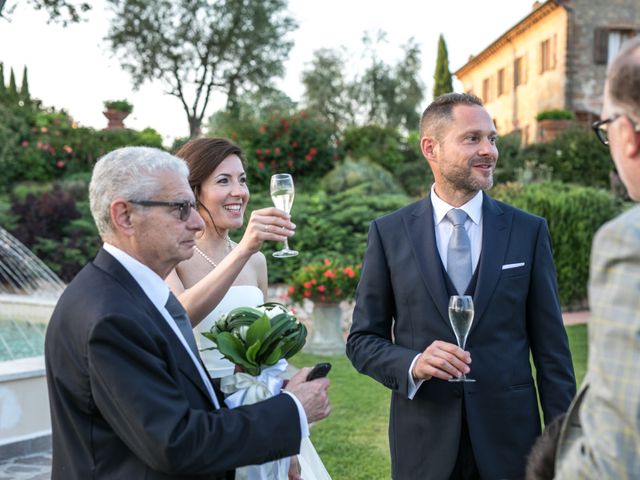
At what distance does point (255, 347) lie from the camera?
262 centimetres

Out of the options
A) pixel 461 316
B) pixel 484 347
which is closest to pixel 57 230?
pixel 484 347

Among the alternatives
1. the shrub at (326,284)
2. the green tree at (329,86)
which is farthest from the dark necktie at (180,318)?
the green tree at (329,86)

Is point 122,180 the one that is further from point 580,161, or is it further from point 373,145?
point 580,161

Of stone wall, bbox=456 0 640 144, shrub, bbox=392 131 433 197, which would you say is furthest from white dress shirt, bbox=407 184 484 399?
stone wall, bbox=456 0 640 144

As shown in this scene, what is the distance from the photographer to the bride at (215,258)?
3.14 metres

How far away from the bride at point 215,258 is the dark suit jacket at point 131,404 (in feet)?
3.14

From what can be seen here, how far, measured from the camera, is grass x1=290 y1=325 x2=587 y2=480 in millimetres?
5766

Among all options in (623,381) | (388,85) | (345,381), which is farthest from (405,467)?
(388,85)

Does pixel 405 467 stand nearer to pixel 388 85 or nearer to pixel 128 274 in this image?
pixel 128 274

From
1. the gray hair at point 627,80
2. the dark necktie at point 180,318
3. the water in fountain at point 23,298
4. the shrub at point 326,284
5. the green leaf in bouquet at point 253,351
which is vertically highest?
the gray hair at point 627,80

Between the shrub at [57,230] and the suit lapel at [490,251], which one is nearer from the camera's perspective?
the suit lapel at [490,251]

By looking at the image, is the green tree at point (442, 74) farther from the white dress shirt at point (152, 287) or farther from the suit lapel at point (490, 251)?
the white dress shirt at point (152, 287)

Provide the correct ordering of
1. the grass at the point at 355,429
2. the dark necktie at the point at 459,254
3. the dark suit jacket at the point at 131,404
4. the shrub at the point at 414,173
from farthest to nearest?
the shrub at the point at 414,173 → the grass at the point at 355,429 → the dark necktie at the point at 459,254 → the dark suit jacket at the point at 131,404

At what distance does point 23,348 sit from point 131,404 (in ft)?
23.4
